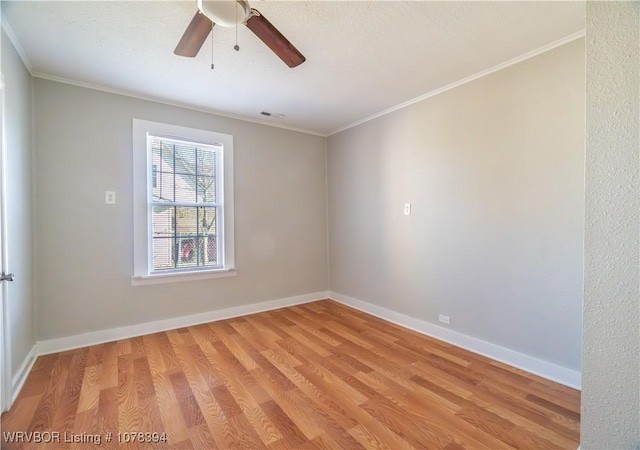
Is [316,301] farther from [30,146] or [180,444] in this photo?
[30,146]

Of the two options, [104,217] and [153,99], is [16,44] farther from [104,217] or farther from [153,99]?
[104,217]

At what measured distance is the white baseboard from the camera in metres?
2.08

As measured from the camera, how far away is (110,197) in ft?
9.48

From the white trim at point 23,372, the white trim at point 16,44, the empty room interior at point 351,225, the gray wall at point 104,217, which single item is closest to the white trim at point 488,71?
the empty room interior at point 351,225

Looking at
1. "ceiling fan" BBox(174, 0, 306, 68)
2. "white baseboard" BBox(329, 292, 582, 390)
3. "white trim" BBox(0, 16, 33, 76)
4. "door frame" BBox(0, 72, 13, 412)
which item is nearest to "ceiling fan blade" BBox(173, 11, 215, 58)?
"ceiling fan" BBox(174, 0, 306, 68)

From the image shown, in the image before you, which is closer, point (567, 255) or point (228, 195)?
point (567, 255)

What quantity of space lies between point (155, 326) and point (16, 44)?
2709 mm

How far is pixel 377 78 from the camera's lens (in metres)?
2.64

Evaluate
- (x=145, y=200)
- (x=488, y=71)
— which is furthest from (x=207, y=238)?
(x=488, y=71)

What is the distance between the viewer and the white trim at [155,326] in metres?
2.66

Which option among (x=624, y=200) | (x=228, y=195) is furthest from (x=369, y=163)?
(x=624, y=200)

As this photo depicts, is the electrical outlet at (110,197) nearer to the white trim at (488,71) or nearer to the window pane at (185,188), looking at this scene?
the window pane at (185,188)

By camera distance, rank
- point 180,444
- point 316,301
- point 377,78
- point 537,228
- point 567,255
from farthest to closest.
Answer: point 316,301 < point 377,78 < point 537,228 < point 567,255 < point 180,444

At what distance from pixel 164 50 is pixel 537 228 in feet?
10.6
